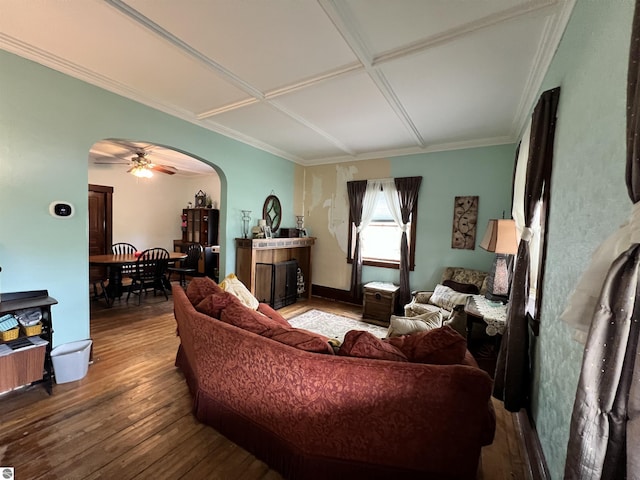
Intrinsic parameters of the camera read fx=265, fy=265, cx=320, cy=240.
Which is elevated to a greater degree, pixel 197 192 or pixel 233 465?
pixel 197 192

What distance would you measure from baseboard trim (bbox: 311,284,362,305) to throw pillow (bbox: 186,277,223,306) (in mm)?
3056

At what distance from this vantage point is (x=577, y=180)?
1.28m

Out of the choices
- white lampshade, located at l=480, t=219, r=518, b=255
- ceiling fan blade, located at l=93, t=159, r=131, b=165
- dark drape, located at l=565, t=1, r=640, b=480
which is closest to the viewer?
dark drape, located at l=565, t=1, r=640, b=480

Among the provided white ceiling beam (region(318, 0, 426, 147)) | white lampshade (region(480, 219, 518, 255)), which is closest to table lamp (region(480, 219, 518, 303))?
white lampshade (region(480, 219, 518, 255))

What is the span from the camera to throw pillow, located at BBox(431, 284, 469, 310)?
3.31 meters

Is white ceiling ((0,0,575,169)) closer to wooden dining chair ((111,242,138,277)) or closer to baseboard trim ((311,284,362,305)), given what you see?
baseboard trim ((311,284,362,305))

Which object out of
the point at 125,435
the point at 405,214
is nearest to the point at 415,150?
the point at 405,214

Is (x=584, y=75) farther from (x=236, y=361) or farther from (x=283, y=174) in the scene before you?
(x=283, y=174)

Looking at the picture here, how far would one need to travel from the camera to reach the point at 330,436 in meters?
1.38

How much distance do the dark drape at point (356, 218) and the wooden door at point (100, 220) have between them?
530cm

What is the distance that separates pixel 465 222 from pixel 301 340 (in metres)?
3.48

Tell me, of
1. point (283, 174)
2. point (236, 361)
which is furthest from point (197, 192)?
point (236, 361)

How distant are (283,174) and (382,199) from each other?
1893mm

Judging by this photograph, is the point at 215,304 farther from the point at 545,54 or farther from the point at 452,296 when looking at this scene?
the point at 545,54
